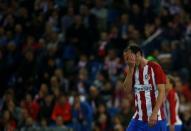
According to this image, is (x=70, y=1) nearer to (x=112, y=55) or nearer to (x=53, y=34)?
(x=53, y=34)

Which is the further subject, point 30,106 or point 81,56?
point 81,56

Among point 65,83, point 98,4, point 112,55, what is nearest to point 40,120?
point 65,83

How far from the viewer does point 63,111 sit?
54.6 feet

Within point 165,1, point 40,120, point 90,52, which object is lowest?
point 40,120

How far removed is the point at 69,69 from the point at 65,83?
66 centimetres

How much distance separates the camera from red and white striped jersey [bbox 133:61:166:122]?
31.9 ft

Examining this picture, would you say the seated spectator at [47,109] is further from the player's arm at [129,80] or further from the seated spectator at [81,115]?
the player's arm at [129,80]

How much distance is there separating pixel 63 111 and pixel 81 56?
7.61 ft

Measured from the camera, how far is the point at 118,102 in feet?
A: 55.6

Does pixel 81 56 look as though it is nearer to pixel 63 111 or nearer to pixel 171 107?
pixel 63 111

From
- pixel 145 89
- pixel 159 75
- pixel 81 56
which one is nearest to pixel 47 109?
pixel 81 56

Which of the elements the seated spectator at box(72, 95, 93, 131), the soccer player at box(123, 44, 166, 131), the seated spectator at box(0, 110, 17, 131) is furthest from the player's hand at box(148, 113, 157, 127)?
the seated spectator at box(0, 110, 17, 131)

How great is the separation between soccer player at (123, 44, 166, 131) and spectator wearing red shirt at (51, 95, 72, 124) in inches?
268

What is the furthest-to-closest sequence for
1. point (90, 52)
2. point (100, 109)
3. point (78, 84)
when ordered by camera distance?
point (90, 52)
point (78, 84)
point (100, 109)
